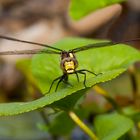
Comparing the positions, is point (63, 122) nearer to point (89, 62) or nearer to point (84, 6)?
point (89, 62)

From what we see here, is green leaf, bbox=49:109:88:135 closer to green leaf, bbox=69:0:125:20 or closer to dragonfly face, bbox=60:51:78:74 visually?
dragonfly face, bbox=60:51:78:74

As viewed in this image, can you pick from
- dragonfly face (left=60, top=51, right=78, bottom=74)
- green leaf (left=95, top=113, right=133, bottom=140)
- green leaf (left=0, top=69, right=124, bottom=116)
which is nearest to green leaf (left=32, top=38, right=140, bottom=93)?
dragonfly face (left=60, top=51, right=78, bottom=74)

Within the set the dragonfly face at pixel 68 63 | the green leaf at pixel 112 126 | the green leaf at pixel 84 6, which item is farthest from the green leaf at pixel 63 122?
the green leaf at pixel 84 6

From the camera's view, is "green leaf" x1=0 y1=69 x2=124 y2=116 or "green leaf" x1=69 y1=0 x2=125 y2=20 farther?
"green leaf" x1=69 y1=0 x2=125 y2=20

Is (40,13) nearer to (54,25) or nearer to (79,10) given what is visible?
(54,25)

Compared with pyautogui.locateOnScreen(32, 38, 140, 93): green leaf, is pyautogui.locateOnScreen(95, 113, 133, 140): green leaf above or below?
below

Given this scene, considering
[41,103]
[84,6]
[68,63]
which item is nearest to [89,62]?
[68,63]

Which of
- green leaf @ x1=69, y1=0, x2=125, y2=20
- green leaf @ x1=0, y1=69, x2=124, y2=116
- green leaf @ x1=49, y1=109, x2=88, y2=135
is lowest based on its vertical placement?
green leaf @ x1=49, y1=109, x2=88, y2=135
